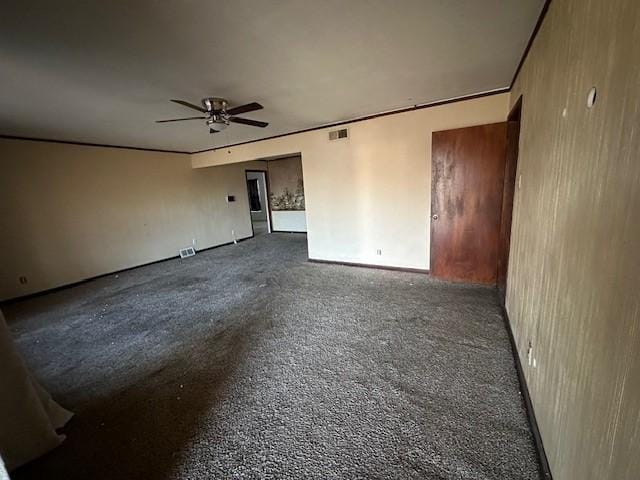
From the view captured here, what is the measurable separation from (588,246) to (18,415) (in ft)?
9.09

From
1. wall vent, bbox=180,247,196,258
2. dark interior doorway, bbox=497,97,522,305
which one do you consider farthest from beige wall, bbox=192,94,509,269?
wall vent, bbox=180,247,196,258

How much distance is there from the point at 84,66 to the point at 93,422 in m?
2.54

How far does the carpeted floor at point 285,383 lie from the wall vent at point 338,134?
237 cm

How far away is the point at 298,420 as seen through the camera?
1651 millimetres

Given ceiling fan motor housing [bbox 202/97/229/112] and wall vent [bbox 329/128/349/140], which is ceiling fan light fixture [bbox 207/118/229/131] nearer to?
ceiling fan motor housing [bbox 202/97/229/112]

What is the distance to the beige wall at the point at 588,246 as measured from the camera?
2.42 feet

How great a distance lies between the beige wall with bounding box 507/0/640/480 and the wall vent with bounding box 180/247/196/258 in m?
6.24

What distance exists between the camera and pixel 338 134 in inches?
173

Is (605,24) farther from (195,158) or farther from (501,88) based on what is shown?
(195,158)

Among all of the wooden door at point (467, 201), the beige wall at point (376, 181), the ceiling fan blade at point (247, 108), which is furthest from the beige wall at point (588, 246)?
the ceiling fan blade at point (247, 108)

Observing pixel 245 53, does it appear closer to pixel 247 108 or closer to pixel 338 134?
pixel 247 108

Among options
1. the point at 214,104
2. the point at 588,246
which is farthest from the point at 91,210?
the point at 588,246

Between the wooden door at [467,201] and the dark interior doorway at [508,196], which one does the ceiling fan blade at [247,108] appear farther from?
the dark interior doorway at [508,196]

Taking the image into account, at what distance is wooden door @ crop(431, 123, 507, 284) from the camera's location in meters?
3.29
